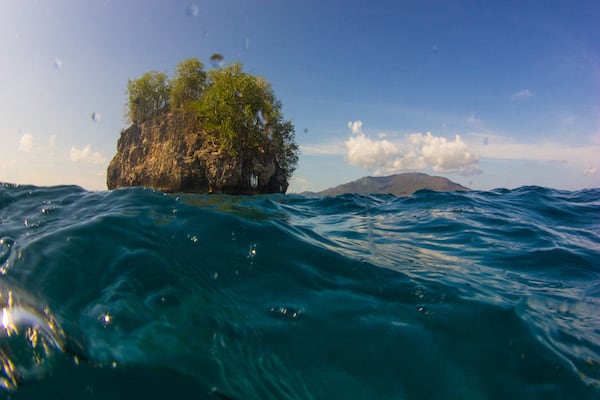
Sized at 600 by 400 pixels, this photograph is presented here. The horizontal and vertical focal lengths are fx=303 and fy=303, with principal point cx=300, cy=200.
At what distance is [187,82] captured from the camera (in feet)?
124

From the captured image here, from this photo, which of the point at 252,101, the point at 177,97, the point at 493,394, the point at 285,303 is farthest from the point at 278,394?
the point at 177,97

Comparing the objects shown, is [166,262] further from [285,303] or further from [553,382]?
[553,382]

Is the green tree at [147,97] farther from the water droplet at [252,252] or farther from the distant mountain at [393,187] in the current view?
the water droplet at [252,252]

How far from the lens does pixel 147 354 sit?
7.88 ft

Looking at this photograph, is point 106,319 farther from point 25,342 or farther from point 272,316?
point 272,316

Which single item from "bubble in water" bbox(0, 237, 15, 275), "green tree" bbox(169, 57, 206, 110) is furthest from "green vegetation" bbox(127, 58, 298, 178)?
"bubble in water" bbox(0, 237, 15, 275)

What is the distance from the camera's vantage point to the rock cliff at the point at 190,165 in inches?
1316

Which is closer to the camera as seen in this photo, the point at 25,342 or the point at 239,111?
the point at 25,342

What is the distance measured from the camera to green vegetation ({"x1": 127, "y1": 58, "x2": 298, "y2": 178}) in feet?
108

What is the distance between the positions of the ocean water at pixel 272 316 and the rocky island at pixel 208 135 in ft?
94.3

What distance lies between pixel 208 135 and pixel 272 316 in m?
35.2

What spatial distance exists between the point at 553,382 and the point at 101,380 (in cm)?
352

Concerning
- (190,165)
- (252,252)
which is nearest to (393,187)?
(190,165)

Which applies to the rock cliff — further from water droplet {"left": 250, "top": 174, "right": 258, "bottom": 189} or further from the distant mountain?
the distant mountain
